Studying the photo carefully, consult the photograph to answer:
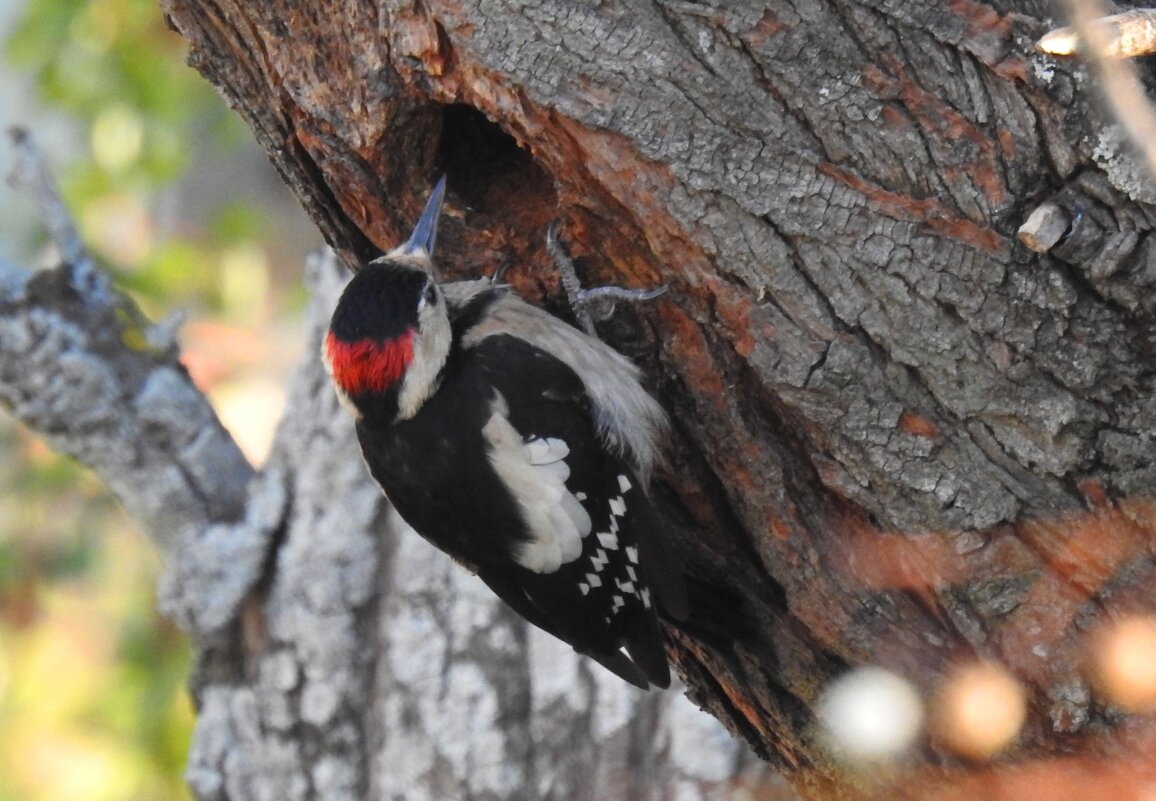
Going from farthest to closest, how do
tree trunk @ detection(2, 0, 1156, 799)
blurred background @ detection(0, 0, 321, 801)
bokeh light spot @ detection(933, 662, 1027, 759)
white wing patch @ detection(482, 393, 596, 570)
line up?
blurred background @ detection(0, 0, 321, 801) → white wing patch @ detection(482, 393, 596, 570) → bokeh light spot @ detection(933, 662, 1027, 759) → tree trunk @ detection(2, 0, 1156, 799)

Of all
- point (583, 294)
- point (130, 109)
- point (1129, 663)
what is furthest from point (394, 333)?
point (130, 109)

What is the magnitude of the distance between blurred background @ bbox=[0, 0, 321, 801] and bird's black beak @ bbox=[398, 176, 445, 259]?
2.12m

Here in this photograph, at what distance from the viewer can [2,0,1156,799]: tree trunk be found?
1919mm

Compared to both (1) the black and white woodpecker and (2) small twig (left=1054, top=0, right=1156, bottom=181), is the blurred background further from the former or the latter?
(2) small twig (left=1054, top=0, right=1156, bottom=181)

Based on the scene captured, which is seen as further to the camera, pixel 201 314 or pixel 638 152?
pixel 201 314

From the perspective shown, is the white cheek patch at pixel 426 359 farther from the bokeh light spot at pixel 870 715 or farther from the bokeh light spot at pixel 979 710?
the bokeh light spot at pixel 979 710

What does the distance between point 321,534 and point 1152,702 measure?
2397 mm

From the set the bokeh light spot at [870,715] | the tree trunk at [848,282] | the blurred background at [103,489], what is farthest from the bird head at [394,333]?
the blurred background at [103,489]

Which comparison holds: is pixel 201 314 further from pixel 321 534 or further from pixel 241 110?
pixel 241 110

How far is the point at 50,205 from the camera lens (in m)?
3.47

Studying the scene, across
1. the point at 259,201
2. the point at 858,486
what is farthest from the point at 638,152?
the point at 259,201

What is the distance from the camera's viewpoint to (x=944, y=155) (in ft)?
6.32

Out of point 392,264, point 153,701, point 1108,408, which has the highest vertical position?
point 153,701

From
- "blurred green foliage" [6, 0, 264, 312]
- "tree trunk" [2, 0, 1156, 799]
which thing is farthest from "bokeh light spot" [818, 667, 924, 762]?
"blurred green foliage" [6, 0, 264, 312]
